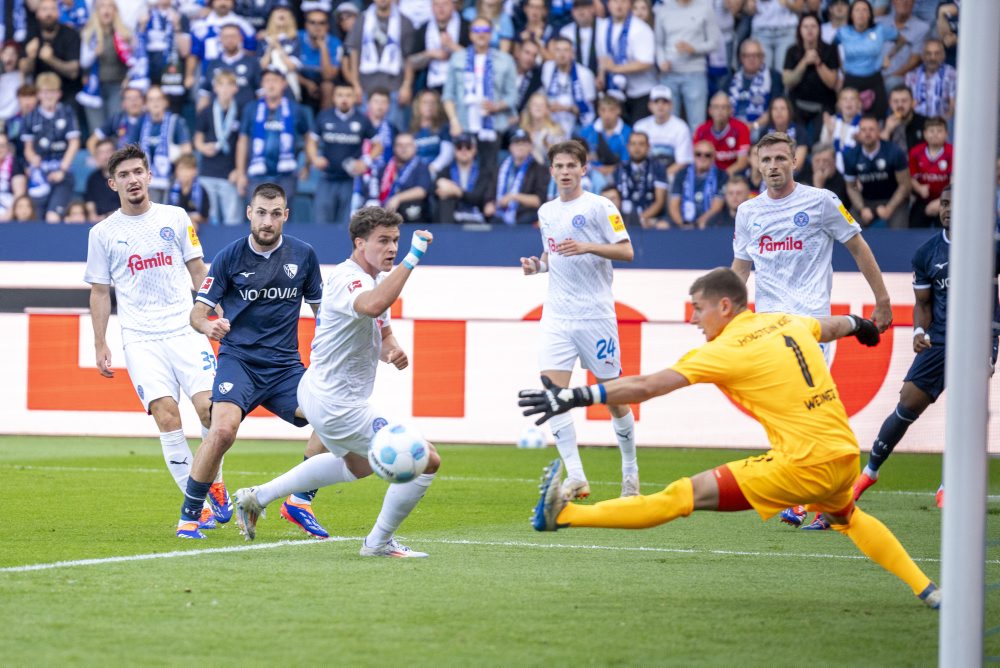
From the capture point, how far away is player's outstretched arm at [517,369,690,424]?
19.0 ft

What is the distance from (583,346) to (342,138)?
7609 millimetres

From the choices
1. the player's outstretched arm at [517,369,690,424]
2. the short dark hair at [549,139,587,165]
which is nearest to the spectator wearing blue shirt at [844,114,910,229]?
the short dark hair at [549,139,587,165]

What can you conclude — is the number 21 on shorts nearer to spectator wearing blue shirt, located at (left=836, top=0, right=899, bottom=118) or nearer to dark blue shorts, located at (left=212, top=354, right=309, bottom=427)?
dark blue shorts, located at (left=212, top=354, right=309, bottom=427)

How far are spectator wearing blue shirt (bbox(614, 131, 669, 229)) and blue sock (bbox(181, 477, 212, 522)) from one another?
28.8 feet

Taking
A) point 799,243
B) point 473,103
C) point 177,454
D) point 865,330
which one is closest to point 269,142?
point 473,103

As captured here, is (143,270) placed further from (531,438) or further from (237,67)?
(237,67)

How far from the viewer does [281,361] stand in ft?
28.6

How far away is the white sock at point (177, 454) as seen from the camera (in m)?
9.03

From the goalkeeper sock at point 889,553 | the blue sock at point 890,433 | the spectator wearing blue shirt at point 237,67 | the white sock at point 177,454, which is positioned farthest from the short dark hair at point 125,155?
the spectator wearing blue shirt at point 237,67

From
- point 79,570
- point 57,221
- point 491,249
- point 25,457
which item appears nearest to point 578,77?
point 491,249

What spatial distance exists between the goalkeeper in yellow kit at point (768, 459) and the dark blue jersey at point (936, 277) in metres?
4.33

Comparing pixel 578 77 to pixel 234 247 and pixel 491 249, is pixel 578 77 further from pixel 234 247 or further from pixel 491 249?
pixel 234 247

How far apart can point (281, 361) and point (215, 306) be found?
1.71 ft

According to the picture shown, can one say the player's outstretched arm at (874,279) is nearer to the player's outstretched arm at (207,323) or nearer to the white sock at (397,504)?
the white sock at (397,504)
